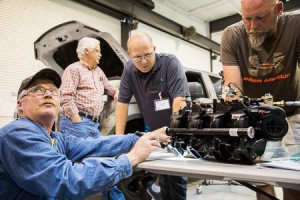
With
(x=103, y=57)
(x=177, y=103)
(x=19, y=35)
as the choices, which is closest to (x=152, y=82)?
(x=177, y=103)

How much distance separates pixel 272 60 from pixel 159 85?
3.16ft

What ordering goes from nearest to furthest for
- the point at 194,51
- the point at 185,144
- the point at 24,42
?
the point at 185,144 < the point at 24,42 < the point at 194,51

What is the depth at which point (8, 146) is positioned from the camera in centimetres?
122

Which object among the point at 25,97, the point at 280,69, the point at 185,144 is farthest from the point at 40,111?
the point at 280,69

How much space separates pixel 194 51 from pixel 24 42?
247 inches

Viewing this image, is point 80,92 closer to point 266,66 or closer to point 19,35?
point 266,66

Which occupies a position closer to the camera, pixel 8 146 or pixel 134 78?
pixel 8 146

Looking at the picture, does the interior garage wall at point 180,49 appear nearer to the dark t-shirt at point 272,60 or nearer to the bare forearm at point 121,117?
the bare forearm at point 121,117

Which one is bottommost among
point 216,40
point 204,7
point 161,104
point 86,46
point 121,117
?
point 121,117

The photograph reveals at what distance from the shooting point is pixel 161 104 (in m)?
2.40

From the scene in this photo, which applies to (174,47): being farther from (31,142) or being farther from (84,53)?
(31,142)

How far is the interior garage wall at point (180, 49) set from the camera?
26.4 feet

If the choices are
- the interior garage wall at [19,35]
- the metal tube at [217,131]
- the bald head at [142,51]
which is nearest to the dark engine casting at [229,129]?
the metal tube at [217,131]

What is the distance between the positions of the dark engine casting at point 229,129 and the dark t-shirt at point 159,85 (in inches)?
33.8
